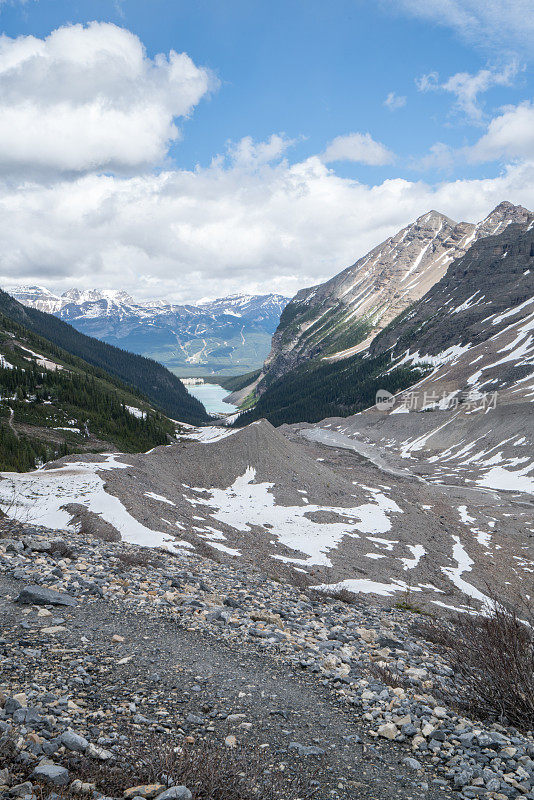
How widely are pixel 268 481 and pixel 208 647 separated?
45127 mm

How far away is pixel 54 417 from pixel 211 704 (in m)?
102

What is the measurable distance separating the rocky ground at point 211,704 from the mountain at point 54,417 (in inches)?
2189

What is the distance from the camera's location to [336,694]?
8906 millimetres

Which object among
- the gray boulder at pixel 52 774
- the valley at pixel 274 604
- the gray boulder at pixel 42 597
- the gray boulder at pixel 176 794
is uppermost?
the gray boulder at pixel 52 774

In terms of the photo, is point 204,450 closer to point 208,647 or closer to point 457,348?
point 208,647

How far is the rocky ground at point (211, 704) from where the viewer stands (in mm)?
5746

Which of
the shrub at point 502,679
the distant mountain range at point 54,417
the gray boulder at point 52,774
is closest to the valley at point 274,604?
the shrub at point 502,679

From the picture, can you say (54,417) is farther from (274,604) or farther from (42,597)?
(42,597)

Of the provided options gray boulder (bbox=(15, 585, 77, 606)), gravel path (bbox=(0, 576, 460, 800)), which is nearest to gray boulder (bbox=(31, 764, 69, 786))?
gravel path (bbox=(0, 576, 460, 800))

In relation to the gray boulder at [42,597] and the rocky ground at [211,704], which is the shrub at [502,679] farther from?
the gray boulder at [42,597]

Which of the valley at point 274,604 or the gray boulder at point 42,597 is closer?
the valley at point 274,604

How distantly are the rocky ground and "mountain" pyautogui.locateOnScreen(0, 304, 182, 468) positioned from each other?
182 feet

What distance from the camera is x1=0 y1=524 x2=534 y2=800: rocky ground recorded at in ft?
18.9

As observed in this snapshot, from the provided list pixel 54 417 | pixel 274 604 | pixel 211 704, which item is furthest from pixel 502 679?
pixel 54 417
